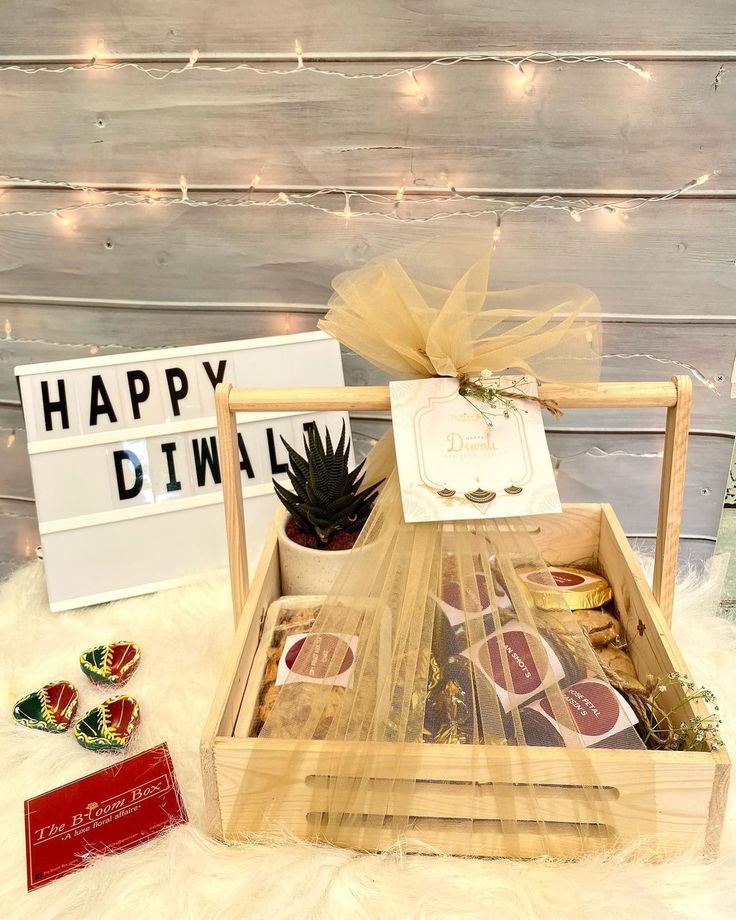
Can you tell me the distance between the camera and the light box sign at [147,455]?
44.4 inches

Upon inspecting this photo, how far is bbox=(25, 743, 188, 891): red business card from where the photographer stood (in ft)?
2.35

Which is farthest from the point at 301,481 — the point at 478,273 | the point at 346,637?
the point at 478,273

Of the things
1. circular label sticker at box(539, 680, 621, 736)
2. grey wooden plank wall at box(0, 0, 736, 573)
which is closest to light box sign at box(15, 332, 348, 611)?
grey wooden plank wall at box(0, 0, 736, 573)

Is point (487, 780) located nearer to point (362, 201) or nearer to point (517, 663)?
point (517, 663)

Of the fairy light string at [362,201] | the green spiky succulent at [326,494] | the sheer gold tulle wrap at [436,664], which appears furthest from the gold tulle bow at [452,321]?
the fairy light string at [362,201]

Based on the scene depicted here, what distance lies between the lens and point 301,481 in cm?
92

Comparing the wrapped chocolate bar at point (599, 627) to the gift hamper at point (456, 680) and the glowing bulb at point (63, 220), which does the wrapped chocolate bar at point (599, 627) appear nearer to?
the gift hamper at point (456, 680)

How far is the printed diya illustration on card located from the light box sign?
472 mm

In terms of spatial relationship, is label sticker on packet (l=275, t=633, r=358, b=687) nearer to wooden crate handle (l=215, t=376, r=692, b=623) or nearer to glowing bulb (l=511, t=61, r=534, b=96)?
wooden crate handle (l=215, t=376, r=692, b=623)

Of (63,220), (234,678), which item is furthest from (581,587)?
(63,220)

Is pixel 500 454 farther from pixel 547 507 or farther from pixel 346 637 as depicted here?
pixel 346 637

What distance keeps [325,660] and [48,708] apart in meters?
0.39

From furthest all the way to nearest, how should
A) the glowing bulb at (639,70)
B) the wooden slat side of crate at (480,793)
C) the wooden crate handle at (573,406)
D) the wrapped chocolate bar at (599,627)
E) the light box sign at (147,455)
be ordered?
the light box sign at (147,455), the glowing bulb at (639,70), the wrapped chocolate bar at (599,627), the wooden crate handle at (573,406), the wooden slat side of crate at (480,793)

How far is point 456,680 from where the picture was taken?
725 millimetres
